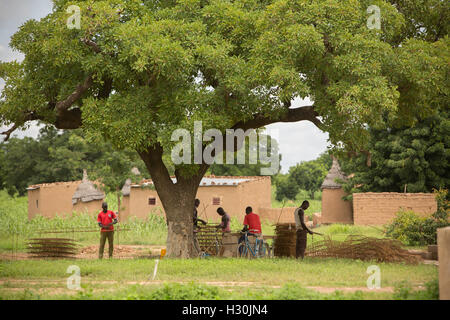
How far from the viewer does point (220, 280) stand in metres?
10.8

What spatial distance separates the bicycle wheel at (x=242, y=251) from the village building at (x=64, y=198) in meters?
18.3

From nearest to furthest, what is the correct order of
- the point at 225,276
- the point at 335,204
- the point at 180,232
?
the point at 225,276
the point at 180,232
the point at 335,204

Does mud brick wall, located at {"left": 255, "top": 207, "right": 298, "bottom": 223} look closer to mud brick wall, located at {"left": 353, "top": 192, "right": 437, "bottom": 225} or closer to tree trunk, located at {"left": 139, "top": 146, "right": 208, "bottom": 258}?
mud brick wall, located at {"left": 353, "top": 192, "right": 437, "bottom": 225}

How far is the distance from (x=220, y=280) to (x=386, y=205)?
53.8ft

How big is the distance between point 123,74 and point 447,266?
895cm

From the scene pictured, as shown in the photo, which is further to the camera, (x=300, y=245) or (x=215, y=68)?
(x=300, y=245)

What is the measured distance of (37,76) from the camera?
1493 cm

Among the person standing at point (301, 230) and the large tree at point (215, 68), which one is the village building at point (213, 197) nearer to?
the person standing at point (301, 230)

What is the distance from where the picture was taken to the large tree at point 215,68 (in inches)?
497

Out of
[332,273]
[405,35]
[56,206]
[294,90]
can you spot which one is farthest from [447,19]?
[56,206]

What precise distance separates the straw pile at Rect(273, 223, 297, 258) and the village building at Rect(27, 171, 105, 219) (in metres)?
18.3

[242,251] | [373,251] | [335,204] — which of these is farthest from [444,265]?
[335,204]

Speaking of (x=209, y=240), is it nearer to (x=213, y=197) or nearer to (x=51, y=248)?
(x=51, y=248)
